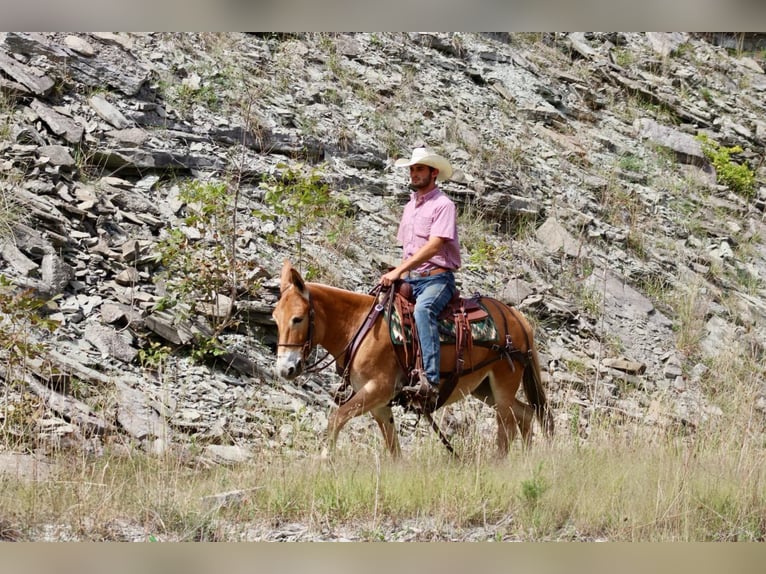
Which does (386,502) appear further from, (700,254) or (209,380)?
(700,254)

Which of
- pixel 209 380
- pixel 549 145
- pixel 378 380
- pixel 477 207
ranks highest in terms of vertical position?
pixel 549 145

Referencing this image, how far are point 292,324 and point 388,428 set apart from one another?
1623mm

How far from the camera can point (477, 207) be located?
14102mm

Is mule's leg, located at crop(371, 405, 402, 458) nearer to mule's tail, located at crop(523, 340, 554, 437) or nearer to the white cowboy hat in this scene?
mule's tail, located at crop(523, 340, 554, 437)

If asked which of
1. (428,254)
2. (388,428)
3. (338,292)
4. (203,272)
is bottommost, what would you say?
(388,428)

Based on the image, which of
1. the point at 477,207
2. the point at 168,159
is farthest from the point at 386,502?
the point at 477,207

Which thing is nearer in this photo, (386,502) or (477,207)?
(386,502)

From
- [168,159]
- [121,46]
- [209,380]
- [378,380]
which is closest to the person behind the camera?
[378,380]

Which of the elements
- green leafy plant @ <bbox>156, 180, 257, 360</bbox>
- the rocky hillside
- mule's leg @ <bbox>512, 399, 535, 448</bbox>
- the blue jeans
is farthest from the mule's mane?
green leafy plant @ <bbox>156, 180, 257, 360</bbox>

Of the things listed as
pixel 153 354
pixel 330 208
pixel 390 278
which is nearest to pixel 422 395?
pixel 390 278

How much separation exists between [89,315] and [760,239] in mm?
12470

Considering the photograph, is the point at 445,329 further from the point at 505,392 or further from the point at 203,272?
the point at 203,272

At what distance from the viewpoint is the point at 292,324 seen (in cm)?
727

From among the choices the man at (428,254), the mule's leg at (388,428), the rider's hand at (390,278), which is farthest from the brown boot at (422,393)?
the rider's hand at (390,278)
